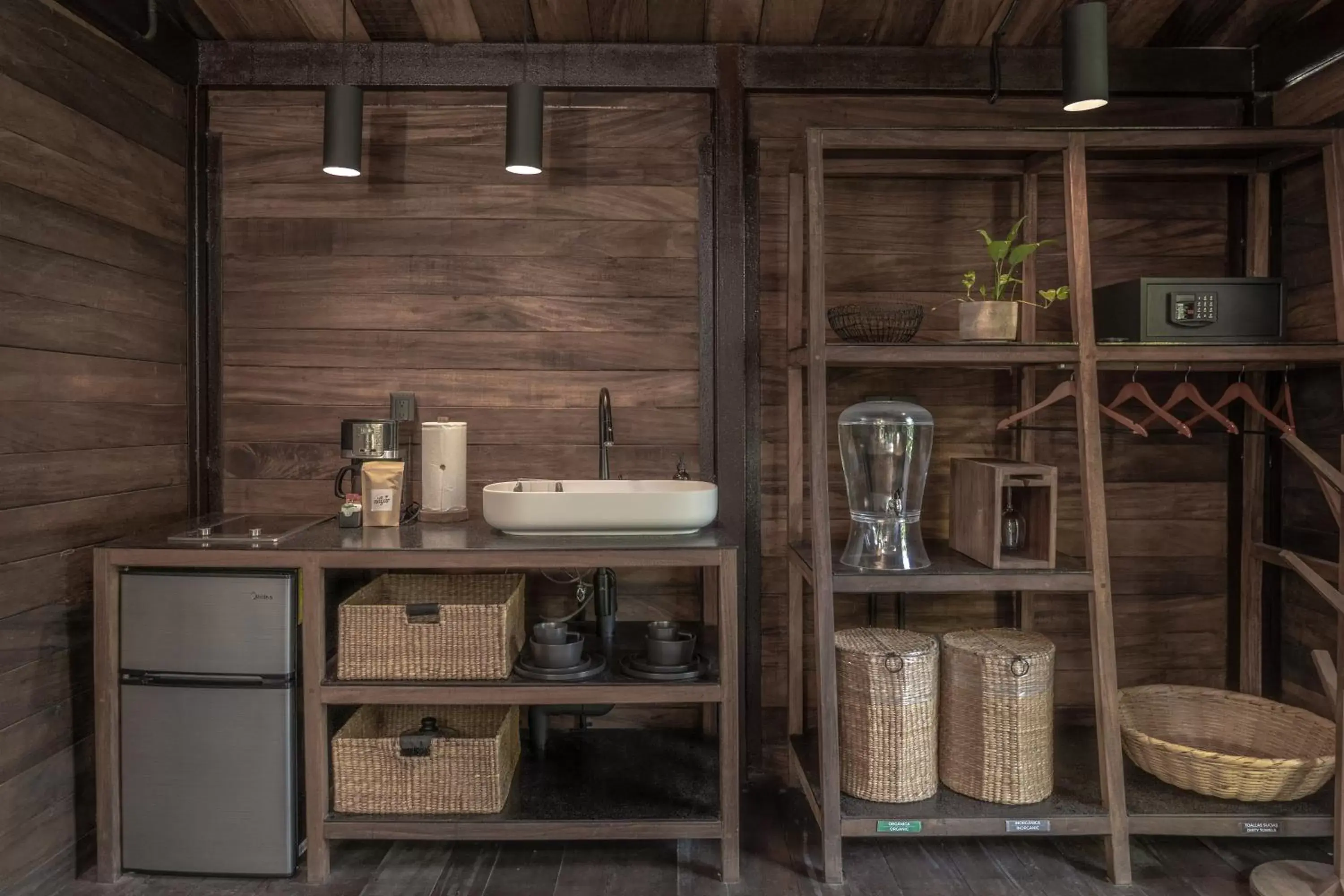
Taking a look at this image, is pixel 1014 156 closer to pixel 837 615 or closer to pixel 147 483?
pixel 837 615

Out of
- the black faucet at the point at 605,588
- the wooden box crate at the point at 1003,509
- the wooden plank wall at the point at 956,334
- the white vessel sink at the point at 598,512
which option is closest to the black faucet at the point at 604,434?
the black faucet at the point at 605,588

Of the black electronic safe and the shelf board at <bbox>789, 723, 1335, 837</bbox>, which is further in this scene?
the black electronic safe

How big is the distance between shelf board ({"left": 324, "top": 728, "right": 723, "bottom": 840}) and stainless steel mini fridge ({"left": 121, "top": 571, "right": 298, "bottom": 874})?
0.20m

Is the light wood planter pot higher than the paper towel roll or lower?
higher

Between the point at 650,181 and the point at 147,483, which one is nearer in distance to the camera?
the point at 147,483

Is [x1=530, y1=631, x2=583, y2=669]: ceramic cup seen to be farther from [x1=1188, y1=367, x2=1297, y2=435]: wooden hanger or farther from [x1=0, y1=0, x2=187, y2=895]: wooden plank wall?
[x1=1188, y1=367, x2=1297, y2=435]: wooden hanger

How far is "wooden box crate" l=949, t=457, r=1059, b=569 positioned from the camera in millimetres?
2322


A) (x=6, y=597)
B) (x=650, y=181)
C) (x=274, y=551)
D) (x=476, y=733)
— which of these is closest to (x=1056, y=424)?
(x=650, y=181)

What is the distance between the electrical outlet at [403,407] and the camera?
2779 mm

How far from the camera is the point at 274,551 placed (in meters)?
2.18

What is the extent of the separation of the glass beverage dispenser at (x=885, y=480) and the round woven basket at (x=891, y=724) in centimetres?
25

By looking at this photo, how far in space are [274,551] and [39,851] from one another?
916mm

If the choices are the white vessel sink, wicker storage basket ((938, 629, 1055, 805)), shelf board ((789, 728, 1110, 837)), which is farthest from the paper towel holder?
wicker storage basket ((938, 629, 1055, 805))

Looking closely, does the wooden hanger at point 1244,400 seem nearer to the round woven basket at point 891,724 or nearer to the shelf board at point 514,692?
the round woven basket at point 891,724
